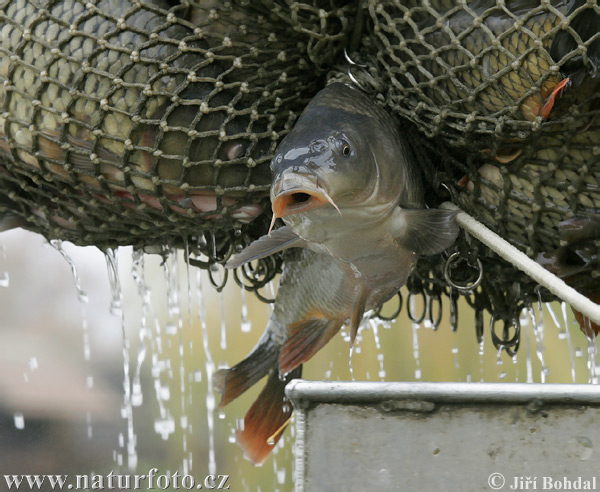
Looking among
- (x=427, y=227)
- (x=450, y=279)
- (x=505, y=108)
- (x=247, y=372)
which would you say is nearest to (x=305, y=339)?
(x=247, y=372)

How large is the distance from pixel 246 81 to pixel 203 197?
0.24m

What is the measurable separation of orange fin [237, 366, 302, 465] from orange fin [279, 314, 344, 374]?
0.38 feet

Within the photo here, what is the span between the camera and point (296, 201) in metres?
1.23

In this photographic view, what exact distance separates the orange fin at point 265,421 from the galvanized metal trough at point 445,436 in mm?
891

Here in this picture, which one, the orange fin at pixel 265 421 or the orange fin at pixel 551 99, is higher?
the orange fin at pixel 551 99

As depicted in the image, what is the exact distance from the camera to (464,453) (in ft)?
3.23

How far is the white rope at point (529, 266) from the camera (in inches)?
48.1

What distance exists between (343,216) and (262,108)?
322 millimetres

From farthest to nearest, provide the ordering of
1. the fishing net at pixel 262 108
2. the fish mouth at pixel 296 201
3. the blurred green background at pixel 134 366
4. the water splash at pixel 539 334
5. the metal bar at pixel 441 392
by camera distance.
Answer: the blurred green background at pixel 134 366
the water splash at pixel 539 334
the fishing net at pixel 262 108
the fish mouth at pixel 296 201
the metal bar at pixel 441 392

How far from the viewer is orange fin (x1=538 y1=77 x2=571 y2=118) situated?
1.24 m

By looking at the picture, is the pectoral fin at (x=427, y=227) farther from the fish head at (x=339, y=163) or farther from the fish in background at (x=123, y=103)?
the fish in background at (x=123, y=103)

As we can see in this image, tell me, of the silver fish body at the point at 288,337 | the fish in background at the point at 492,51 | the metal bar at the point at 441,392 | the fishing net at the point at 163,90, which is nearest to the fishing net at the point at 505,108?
the fish in background at the point at 492,51

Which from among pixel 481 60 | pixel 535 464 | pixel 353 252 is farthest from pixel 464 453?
pixel 481 60

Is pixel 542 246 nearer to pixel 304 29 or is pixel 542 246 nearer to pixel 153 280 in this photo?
pixel 304 29
